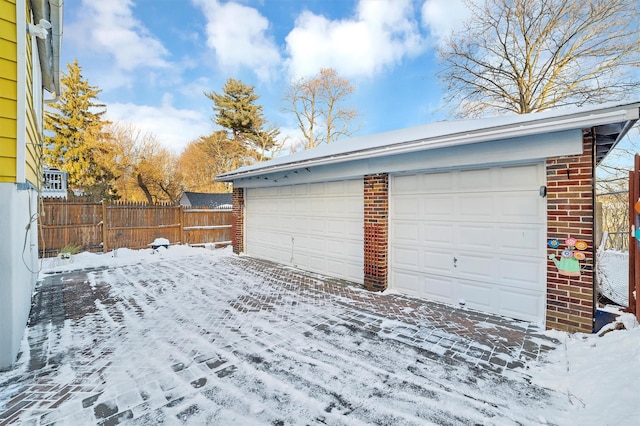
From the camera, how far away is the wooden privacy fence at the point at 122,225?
8633mm

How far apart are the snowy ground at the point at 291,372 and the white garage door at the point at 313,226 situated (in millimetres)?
1837

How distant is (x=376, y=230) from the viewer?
18.2ft

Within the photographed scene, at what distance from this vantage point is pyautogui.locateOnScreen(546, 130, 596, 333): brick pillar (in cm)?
350

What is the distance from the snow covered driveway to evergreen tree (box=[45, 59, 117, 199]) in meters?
17.0

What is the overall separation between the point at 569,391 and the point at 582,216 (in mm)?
2084

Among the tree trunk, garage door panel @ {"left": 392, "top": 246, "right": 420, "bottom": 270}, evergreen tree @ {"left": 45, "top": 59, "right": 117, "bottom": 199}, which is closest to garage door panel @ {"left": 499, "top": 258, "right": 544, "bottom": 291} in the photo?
garage door panel @ {"left": 392, "top": 246, "right": 420, "bottom": 270}

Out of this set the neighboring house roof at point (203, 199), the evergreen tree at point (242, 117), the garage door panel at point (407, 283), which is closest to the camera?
the garage door panel at point (407, 283)

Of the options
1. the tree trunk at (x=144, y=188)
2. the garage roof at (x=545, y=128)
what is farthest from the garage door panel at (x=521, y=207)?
the tree trunk at (x=144, y=188)

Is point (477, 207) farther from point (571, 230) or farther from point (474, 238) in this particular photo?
point (571, 230)

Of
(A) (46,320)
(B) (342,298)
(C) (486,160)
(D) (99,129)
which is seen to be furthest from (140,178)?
(C) (486,160)

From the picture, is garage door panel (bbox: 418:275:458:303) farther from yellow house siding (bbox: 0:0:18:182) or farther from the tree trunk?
the tree trunk

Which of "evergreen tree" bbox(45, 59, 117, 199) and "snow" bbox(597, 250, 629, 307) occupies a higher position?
"evergreen tree" bbox(45, 59, 117, 199)

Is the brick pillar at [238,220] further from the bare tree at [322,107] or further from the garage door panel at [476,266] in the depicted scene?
the bare tree at [322,107]

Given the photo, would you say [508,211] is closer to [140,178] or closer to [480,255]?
[480,255]
